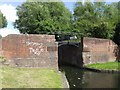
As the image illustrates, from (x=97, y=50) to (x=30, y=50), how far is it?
12.3 metres

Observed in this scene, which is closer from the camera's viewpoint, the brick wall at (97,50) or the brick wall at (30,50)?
the brick wall at (30,50)

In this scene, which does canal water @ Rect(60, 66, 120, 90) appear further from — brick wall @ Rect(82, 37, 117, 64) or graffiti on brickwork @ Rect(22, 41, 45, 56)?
brick wall @ Rect(82, 37, 117, 64)

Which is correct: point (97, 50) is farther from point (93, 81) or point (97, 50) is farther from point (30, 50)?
point (93, 81)

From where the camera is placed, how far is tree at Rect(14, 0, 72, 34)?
4266cm

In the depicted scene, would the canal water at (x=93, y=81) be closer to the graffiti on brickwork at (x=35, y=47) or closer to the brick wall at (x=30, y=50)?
the brick wall at (x=30, y=50)

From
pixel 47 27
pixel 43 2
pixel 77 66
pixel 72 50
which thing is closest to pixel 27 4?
pixel 43 2

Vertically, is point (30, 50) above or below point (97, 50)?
above

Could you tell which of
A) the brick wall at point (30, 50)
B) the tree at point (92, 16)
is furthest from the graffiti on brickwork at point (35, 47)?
the tree at point (92, 16)

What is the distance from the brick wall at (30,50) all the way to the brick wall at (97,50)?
9885mm

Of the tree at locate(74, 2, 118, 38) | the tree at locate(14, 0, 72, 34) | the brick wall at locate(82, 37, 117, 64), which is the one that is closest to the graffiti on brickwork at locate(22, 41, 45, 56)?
the brick wall at locate(82, 37, 117, 64)

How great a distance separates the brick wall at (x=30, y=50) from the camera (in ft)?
82.4

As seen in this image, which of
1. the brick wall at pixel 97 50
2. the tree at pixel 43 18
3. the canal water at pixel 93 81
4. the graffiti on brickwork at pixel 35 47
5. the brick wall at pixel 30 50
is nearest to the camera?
the canal water at pixel 93 81

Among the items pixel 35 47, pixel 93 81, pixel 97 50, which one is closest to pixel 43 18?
pixel 97 50

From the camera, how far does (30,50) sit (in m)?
25.6
